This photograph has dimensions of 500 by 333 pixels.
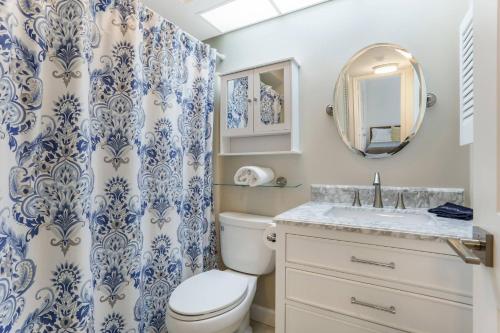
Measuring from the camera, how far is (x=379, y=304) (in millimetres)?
948

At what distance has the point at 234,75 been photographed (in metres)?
1.81

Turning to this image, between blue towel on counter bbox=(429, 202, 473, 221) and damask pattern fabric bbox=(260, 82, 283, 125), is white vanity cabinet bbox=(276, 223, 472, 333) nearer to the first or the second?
blue towel on counter bbox=(429, 202, 473, 221)

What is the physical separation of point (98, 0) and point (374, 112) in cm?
155

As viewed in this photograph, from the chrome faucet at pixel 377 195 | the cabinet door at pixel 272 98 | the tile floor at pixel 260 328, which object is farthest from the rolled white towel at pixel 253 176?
the tile floor at pixel 260 328

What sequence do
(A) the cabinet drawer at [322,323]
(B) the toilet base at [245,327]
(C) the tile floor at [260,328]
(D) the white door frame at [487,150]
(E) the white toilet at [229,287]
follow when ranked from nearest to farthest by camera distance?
(D) the white door frame at [487,150]
(A) the cabinet drawer at [322,323]
(E) the white toilet at [229,287]
(B) the toilet base at [245,327]
(C) the tile floor at [260,328]

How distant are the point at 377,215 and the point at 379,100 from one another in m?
0.66

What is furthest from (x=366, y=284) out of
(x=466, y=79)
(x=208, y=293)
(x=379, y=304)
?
(x=466, y=79)

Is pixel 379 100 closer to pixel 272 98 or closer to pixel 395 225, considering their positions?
pixel 272 98

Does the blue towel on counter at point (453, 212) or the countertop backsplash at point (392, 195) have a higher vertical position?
the countertop backsplash at point (392, 195)

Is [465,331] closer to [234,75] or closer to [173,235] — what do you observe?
[173,235]

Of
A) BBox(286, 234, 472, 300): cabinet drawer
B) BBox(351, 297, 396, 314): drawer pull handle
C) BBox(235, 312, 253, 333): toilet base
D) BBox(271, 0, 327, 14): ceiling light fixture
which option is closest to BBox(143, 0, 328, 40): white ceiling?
BBox(271, 0, 327, 14): ceiling light fixture

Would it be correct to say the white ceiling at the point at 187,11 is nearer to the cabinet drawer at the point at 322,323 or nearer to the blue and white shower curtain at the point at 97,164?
the blue and white shower curtain at the point at 97,164

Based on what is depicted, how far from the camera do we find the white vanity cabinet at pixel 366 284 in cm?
85

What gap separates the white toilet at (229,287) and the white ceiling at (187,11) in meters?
1.42
